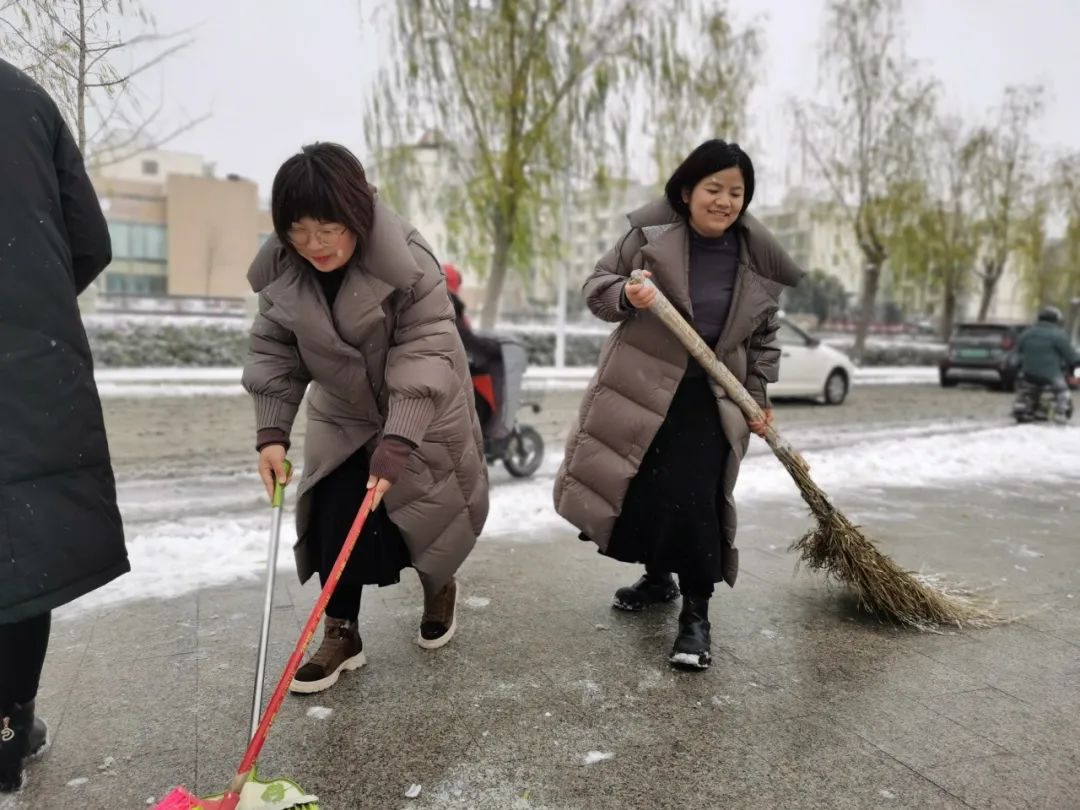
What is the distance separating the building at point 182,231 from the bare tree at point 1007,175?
20.3 metres

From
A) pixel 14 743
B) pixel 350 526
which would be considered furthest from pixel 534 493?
pixel 14 743

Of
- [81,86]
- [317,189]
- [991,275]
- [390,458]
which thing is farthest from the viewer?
[991,275]

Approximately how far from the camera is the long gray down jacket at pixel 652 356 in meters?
2.88

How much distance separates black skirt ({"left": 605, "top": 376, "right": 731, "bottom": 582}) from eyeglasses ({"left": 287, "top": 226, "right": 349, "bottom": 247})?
1247 mm

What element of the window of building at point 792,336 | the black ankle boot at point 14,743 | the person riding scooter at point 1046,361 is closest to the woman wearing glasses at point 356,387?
the black ankle boot at point 14,743

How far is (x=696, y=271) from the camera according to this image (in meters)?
2.92

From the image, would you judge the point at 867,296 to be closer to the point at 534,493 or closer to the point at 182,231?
the point at 534,493

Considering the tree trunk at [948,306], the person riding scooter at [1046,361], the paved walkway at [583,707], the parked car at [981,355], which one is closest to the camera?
the paved walkway at [583,707]

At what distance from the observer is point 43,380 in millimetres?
1926

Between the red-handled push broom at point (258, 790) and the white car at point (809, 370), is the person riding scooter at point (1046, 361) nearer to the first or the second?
the white car at point (809, 370)

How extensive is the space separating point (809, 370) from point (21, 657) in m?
12.7

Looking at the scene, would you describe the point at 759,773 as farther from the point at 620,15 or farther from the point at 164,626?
the point at 620,15

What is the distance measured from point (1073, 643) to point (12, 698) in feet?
11.0

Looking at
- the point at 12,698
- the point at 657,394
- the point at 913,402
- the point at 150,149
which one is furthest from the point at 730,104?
the point at 12,698
